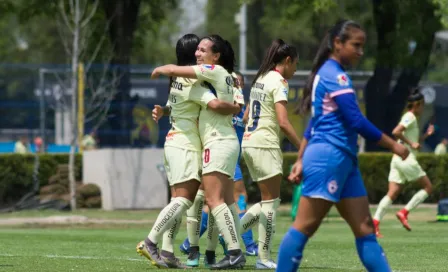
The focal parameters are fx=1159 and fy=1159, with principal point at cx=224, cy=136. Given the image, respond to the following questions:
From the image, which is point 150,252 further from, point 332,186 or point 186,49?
point 332,186

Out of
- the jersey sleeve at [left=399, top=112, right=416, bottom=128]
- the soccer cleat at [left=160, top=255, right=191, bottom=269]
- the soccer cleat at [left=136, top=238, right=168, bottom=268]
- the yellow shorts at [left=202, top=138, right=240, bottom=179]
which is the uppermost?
the yellow shorts at [left=202, top=138, right=240, bottom=179]

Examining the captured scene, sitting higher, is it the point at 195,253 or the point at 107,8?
the point at 107,8

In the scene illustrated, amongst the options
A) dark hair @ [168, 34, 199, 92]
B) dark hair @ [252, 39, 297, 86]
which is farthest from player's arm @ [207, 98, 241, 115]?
dark hair @ [252, 39, 297, 86]

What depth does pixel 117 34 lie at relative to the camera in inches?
1101

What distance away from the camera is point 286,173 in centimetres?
2428

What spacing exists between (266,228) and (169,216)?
3.38ft

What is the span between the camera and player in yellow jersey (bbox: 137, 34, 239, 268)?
31.9ft

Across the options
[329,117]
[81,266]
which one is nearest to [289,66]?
[81,266]

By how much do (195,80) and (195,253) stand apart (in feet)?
5.29

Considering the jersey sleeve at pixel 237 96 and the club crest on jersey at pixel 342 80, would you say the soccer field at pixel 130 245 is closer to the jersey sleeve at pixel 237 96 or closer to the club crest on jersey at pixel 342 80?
the jersey sleeve at pixel 237 96

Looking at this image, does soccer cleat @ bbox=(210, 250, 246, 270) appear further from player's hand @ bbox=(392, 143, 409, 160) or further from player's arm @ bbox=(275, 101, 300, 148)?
player's hand @ bbox=(392, 143, 409, 160)

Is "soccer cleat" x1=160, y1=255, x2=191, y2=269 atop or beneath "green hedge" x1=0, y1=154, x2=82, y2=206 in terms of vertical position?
atop

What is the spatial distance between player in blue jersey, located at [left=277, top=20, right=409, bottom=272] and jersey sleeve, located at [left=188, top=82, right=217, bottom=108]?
2.22 metres

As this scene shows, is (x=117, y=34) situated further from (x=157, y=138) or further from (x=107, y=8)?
(x=157, y=138)
